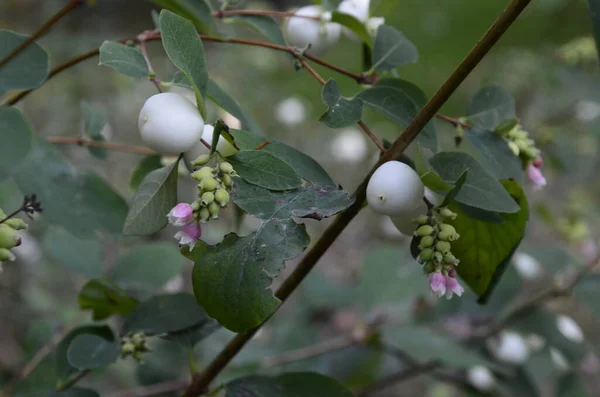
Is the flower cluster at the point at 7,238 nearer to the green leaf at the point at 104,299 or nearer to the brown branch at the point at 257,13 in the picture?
the green leaf at the point at 104,299

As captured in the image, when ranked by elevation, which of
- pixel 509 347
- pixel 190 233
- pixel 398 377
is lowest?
pixel 398 377

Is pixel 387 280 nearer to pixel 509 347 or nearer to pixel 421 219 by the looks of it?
pixel 509 347

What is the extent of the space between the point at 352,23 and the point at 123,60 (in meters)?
0.24

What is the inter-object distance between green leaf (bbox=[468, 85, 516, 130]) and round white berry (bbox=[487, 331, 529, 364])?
0.62m

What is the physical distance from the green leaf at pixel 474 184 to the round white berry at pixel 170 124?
0.61 feet

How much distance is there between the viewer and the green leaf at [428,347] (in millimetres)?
822

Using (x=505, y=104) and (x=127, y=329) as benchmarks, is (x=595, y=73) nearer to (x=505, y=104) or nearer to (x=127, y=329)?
(x=505, y=104)

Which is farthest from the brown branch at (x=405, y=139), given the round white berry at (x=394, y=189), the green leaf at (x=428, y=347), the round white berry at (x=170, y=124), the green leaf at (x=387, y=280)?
the green leaf at (x=387, y=280)

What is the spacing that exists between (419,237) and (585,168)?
134cm

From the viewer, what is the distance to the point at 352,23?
0.59 meters

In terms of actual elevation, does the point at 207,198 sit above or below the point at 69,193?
above

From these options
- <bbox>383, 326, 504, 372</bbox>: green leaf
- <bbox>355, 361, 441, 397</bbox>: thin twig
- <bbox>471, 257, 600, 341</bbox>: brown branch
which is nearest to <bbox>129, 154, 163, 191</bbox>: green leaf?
<bbox>383, 326, 504, 372</bbox>: green leaf

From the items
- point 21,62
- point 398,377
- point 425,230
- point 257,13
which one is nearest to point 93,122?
point 21,62

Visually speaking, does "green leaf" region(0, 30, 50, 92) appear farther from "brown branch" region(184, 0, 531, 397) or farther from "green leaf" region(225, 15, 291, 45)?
"brown branch" region(184, 0, 531, 397)
